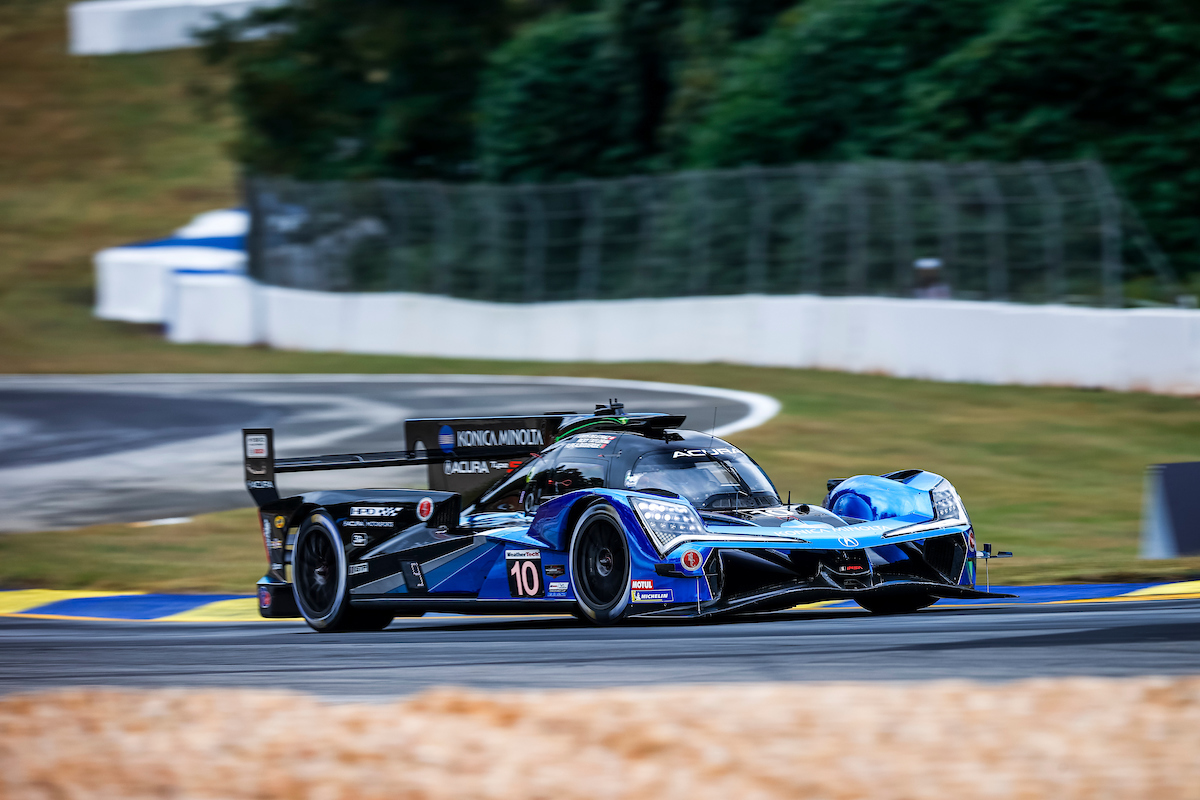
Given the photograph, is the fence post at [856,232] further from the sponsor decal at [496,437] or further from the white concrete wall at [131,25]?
the white concrete wall at [131,25]

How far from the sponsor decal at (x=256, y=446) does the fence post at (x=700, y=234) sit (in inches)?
687

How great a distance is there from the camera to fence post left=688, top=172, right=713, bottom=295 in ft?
90.3

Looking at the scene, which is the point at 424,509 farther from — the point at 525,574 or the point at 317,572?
the point at 525,574

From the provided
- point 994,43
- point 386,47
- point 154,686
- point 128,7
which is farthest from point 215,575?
point 128,7

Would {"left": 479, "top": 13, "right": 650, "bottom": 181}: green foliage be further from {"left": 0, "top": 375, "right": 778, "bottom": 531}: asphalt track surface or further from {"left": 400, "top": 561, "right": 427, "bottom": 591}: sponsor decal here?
{"left": 400, "top": 561, "right": 427, "bottom": 591}: sponsor decal

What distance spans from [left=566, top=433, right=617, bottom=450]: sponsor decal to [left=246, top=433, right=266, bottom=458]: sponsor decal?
82.9 inches

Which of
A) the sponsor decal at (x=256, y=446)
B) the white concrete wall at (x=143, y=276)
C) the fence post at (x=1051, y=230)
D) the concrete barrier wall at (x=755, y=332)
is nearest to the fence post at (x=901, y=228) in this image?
the concrete barrier wall at (x=755, y=332)

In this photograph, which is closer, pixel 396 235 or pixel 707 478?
pixel 707 478

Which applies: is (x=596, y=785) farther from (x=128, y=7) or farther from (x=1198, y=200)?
(x=128, y=7)

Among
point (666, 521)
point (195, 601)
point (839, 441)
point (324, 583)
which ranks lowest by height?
point (195, 601)

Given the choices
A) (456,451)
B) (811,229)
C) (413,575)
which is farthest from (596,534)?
(811,229)

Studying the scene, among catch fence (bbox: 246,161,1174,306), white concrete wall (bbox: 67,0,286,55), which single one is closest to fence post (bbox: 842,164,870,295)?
catch fence (bbox: 246,161,1174,306)

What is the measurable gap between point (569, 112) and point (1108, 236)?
18.0 meters

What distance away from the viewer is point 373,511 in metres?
9.85
